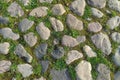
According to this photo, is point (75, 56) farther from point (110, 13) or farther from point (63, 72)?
point (110, 13)

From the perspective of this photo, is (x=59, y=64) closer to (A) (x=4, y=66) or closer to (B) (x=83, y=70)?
(B) (x=83, y=70)

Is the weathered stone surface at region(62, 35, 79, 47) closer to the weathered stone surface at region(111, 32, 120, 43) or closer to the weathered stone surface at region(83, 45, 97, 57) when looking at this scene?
the weathered stone surface at region(83, 45, 97, 57)

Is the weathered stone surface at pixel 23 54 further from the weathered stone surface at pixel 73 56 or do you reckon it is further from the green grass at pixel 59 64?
the weathered stone surface at pixel 73 56

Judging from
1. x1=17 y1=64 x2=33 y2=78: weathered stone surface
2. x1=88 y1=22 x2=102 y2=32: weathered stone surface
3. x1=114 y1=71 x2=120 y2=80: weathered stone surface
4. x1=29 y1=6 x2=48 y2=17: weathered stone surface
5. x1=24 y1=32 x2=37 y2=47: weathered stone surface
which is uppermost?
x1=29 y1=6 x2=48 y2=17: weathered stone surface

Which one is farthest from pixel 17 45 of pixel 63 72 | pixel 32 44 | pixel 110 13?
pixel 110 13

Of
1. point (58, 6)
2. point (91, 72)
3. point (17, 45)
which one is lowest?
point (91, 72)

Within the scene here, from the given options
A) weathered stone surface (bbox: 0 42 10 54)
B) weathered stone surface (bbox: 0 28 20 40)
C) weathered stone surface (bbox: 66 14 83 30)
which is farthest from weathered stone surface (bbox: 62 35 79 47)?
weathered stone surface (bbox: 0 42 10 54)
